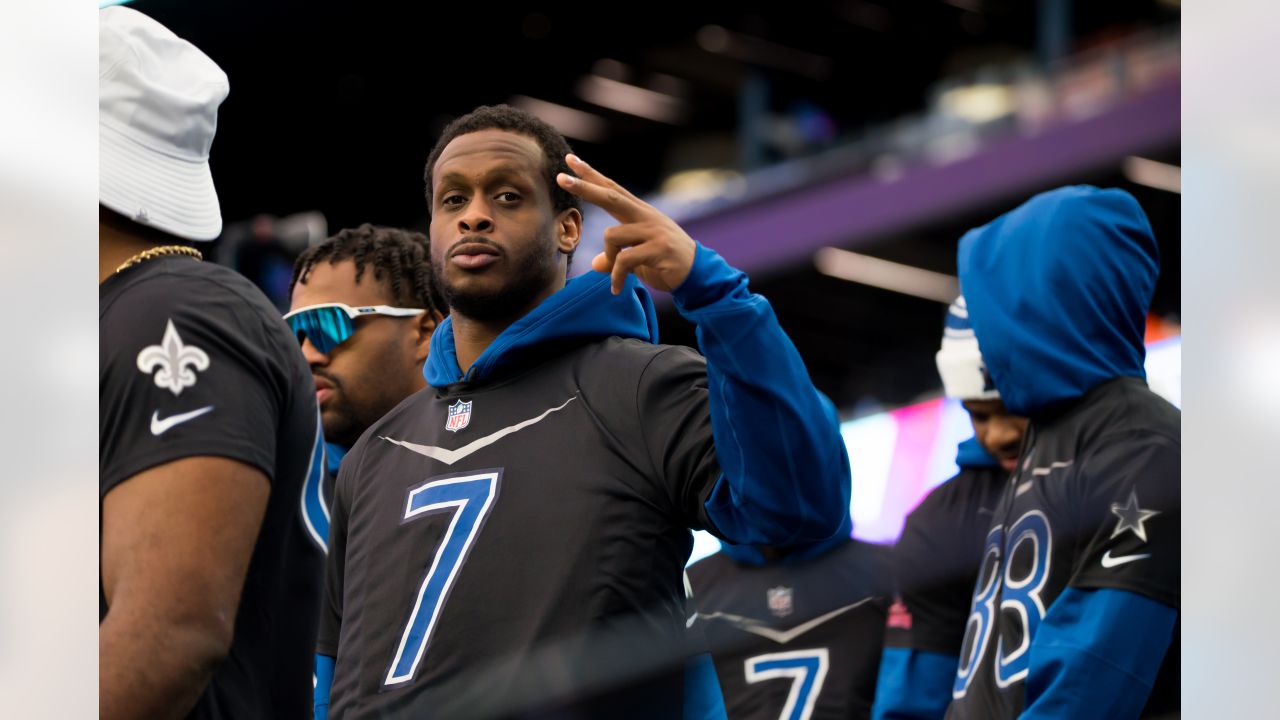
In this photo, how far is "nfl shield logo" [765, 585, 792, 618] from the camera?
3.52 meters

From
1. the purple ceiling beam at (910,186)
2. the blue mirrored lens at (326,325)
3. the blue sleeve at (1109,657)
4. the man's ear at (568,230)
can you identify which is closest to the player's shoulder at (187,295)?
the man's ear at (568,230)

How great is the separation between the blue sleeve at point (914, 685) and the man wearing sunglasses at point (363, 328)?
3.68 ft

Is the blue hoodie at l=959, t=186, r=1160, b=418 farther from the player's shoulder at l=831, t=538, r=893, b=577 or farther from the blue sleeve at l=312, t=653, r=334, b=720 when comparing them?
the blue sleeve at l=312, t=653, r=334, b=720

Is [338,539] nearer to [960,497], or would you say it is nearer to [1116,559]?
[1116,559]

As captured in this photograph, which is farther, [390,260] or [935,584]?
[935,584]

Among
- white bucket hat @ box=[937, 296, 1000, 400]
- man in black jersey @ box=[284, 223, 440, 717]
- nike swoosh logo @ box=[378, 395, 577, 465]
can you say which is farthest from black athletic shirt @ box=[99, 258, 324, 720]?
white bucket hat @ box=[937, 296, 1000, 400]

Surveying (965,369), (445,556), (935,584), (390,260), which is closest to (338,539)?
(445,556)

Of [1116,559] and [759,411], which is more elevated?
[759,411]

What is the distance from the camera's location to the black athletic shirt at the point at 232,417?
1.72 m

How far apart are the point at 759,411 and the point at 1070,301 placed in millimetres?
1101

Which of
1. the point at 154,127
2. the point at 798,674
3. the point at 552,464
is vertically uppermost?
the point at 154,127

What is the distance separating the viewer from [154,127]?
1964mm
